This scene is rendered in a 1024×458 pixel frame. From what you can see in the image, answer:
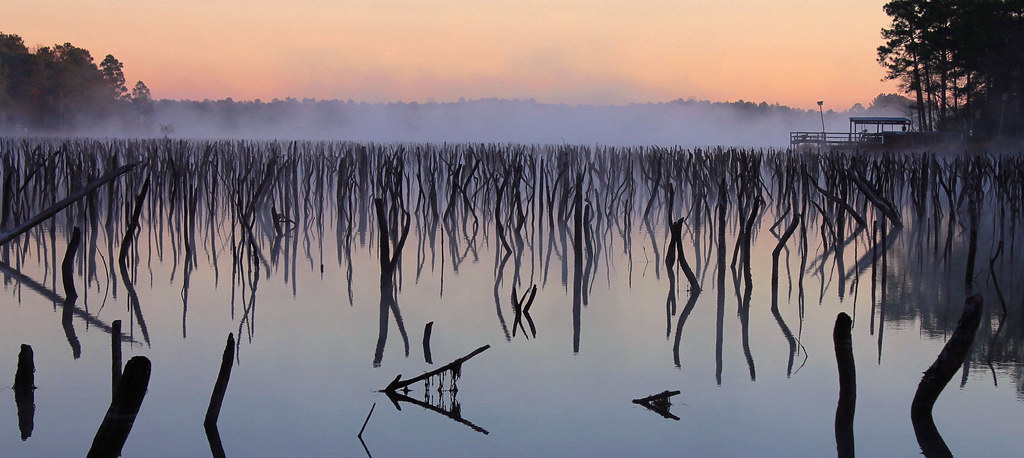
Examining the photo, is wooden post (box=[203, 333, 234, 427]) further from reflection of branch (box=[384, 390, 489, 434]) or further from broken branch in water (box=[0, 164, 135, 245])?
broken branch in water (box=[0, 164, 135, 245])

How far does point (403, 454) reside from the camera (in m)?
2.84

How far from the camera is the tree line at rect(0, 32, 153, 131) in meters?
73.6

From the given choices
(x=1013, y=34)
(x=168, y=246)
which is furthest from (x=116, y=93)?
(x=168, y=246)

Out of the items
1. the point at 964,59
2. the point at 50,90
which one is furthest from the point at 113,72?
the point at 964,59

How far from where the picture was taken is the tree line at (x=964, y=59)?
3425 centimetres

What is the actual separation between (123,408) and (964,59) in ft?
132

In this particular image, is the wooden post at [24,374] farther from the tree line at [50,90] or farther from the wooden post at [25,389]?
the tree line at [50,90]

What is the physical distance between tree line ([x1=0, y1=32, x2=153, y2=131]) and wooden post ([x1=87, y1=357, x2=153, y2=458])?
76790 mm

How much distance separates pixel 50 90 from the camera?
76875 mm

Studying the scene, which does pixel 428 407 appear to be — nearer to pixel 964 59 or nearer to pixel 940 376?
pixel 940 376

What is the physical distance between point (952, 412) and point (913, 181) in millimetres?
8069

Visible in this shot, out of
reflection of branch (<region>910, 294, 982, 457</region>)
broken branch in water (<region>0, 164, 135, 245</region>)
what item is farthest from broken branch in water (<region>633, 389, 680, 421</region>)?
broken branch in water (<region>0, 164, 135, 245</region>)

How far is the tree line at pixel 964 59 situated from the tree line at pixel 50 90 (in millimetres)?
60228

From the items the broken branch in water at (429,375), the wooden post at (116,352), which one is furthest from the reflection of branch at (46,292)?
the broken branch in water at (429,375)
